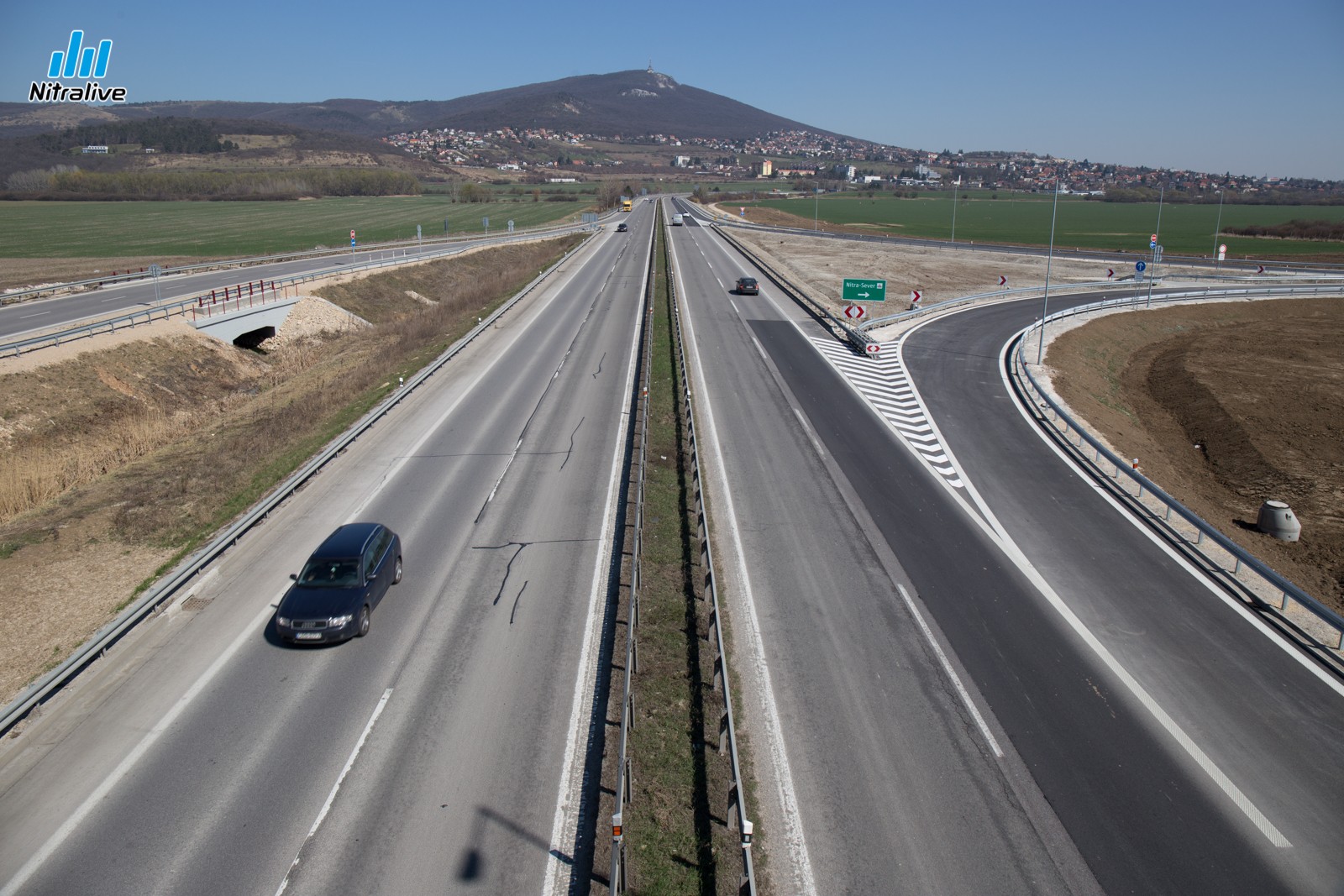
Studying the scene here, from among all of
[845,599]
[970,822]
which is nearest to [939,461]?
[845,599]

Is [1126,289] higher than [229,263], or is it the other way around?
[1126,289]

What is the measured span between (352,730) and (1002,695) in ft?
32.7

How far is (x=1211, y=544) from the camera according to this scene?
61.7 feet

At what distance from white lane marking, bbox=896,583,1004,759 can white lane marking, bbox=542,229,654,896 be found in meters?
5.86

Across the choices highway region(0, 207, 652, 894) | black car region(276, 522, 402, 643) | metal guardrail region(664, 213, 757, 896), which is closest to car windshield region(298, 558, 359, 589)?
black car region(276, 522, 402, 643)

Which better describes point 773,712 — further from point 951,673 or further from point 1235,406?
point 1235,406

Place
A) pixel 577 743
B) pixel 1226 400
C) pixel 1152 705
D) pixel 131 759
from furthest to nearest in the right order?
pixel 1226 400
pixel 1152 705
pixel 577 743
pixel 131 759

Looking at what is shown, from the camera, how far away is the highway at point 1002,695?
1005 centimetres

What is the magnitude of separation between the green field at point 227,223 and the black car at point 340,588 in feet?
216

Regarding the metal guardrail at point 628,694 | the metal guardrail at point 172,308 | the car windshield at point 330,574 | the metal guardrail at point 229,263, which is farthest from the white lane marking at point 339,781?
the metal guardrail at point 229,263

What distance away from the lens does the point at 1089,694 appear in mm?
13211

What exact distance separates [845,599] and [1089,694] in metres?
4.56

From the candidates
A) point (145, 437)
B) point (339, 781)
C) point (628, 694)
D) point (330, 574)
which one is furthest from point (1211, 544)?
point (145, 437)

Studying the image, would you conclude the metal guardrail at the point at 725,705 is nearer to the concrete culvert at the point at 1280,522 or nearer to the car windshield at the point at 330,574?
the car windshield at the point at 330,574
